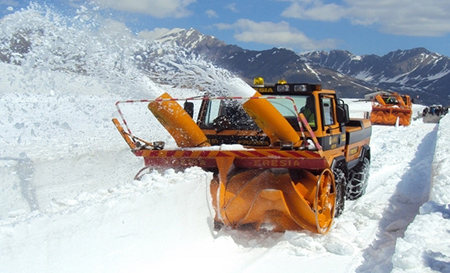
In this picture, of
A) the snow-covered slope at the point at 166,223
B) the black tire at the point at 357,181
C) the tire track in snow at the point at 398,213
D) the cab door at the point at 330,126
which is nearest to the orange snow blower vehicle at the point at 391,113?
the tire track in snow at the point at 398,213

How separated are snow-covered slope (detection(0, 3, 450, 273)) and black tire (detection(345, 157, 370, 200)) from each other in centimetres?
13

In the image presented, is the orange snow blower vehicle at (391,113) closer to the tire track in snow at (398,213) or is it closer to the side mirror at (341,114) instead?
the tire track in snow at (398,213)

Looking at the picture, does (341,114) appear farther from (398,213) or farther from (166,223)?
(166,223)

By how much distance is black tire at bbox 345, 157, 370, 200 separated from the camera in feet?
22.3

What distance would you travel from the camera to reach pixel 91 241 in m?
3.29

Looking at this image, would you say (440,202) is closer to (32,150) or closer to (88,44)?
(88,44)

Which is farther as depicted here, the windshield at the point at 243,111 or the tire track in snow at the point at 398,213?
the windshield at the point at 243,111

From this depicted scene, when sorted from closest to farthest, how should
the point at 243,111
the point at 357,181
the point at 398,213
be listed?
the point at 398,213 < the point at 243,111 < the point at 357,181

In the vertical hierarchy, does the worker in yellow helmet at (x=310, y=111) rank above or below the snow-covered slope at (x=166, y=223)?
above

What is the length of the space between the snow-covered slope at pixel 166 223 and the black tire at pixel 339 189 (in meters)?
0.11

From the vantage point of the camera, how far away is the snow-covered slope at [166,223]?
316 cm

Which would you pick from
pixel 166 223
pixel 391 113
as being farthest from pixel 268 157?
pixel 391 113

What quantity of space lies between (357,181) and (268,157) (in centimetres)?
269

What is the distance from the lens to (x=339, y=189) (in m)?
Result: 5.67
